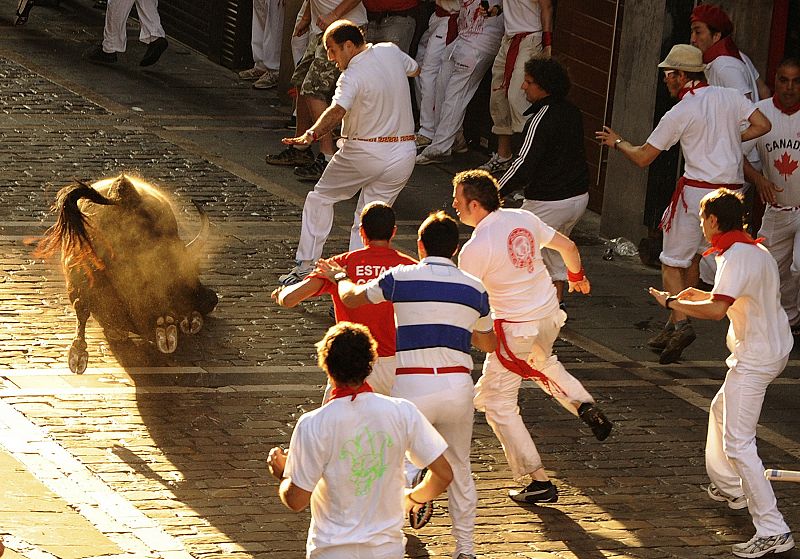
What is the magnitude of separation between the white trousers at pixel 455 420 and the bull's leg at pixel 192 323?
3.86 m

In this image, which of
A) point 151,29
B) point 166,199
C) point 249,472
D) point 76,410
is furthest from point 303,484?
point 151,29

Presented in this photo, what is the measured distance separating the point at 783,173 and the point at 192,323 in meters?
4.79

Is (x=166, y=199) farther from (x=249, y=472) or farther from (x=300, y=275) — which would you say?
(x=249, y=472)

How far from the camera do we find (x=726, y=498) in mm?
8930

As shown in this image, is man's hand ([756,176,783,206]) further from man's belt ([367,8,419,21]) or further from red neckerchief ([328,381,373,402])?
red neckerchief ([328,381,373,402])

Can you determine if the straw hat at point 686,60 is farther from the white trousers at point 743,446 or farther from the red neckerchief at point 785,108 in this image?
the white trousers at point 743,446

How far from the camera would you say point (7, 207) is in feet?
46.8

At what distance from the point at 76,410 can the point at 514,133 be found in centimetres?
807

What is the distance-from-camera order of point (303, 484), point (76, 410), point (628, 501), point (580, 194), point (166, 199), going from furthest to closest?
point (580, 194), point (166, 199), point (76, 410), point (628, 501), point (303, 484)

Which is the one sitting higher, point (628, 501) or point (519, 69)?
point (519, 69)

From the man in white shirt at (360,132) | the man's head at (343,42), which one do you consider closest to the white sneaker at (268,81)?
the man in white shirt at (360,132)

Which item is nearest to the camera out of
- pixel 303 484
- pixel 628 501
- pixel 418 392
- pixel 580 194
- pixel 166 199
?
pixel 303 484

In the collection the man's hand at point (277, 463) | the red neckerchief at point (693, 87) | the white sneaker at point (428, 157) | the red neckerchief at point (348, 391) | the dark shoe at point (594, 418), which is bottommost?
the white sneaker at point (428, 157)

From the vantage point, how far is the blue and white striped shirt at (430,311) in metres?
7.59
